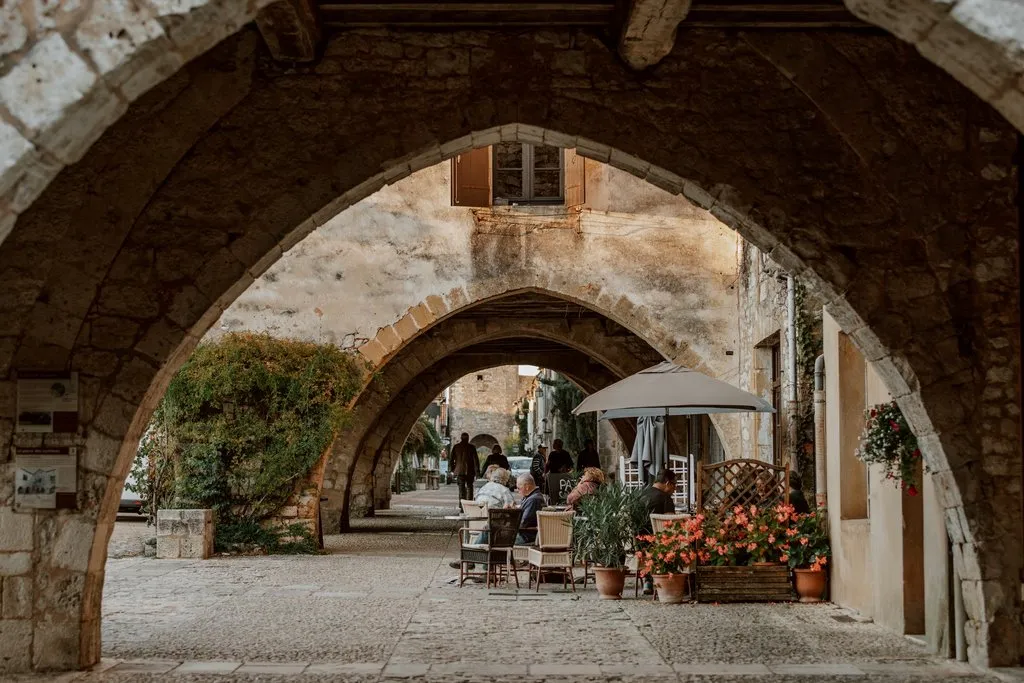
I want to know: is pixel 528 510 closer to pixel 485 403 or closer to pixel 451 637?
pixel 451 637

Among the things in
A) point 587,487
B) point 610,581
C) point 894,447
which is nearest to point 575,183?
point 587,487

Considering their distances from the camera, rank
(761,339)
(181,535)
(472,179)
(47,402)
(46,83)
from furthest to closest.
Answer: (472,179) < (761,339) < (181,535) < (47,402) < (46,83)

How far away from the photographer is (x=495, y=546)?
30.4ft

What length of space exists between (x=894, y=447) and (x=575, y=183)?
786cm

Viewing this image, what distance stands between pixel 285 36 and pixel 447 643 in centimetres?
323

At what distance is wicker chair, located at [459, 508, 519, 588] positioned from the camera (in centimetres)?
917

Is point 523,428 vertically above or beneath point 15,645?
above

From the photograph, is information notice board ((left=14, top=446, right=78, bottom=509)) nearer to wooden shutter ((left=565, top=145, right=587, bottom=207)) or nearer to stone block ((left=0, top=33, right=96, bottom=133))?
stone block ((left=0, top=33, right=96, bottom=133))

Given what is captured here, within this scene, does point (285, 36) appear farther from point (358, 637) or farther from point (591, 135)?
point (358, 637)

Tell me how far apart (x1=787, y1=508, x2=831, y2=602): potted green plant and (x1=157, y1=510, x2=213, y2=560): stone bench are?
5.73 meters

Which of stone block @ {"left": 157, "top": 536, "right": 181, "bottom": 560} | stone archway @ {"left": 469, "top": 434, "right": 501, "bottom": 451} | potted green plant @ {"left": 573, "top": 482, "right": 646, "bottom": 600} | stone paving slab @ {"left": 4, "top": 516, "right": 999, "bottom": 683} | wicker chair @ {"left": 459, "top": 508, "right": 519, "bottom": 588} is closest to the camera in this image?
stone paving slab @ {"left": 4, "top": 516, "right": 999, "bottom": 683}

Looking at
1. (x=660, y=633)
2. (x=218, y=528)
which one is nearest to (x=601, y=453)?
(x=218, y=528)

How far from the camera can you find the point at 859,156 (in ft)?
21.3

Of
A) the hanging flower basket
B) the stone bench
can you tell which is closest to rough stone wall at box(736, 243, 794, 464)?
the hanging flower basket
